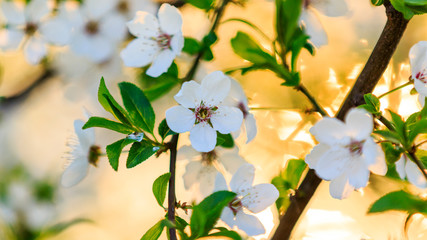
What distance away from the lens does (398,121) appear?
327mm

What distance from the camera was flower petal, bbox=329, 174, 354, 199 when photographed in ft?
1.11

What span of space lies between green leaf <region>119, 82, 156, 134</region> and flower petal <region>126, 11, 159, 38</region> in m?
0.09

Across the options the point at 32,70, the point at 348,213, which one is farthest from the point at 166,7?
the point at 32,70

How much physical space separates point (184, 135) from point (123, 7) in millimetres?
350

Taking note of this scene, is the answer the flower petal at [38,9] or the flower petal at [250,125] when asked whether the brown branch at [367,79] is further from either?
the flower petal at [38,9]

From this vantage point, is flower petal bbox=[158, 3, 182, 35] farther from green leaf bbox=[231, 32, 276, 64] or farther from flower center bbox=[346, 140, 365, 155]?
flower center bbox=[346, 140, 365, 155]

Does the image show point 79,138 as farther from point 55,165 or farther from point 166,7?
point 55,165

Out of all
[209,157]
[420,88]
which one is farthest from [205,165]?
[420,88]

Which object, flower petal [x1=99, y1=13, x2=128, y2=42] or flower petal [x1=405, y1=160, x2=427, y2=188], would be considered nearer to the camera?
flower petal [x1=405, y1=160, x2=427, y2=188]

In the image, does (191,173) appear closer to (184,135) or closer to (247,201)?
(247,201)

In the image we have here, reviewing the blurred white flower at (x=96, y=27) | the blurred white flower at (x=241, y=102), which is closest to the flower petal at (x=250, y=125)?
Answer: the blurred white flower at (x=241, y=102)

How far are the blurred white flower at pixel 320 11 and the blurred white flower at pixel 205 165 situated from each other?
136 mm

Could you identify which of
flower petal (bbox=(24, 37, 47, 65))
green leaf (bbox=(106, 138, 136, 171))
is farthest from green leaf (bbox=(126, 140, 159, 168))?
flower petal (bbox=(24, 37, 47, 65))

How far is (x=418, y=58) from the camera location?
0.37 meters
